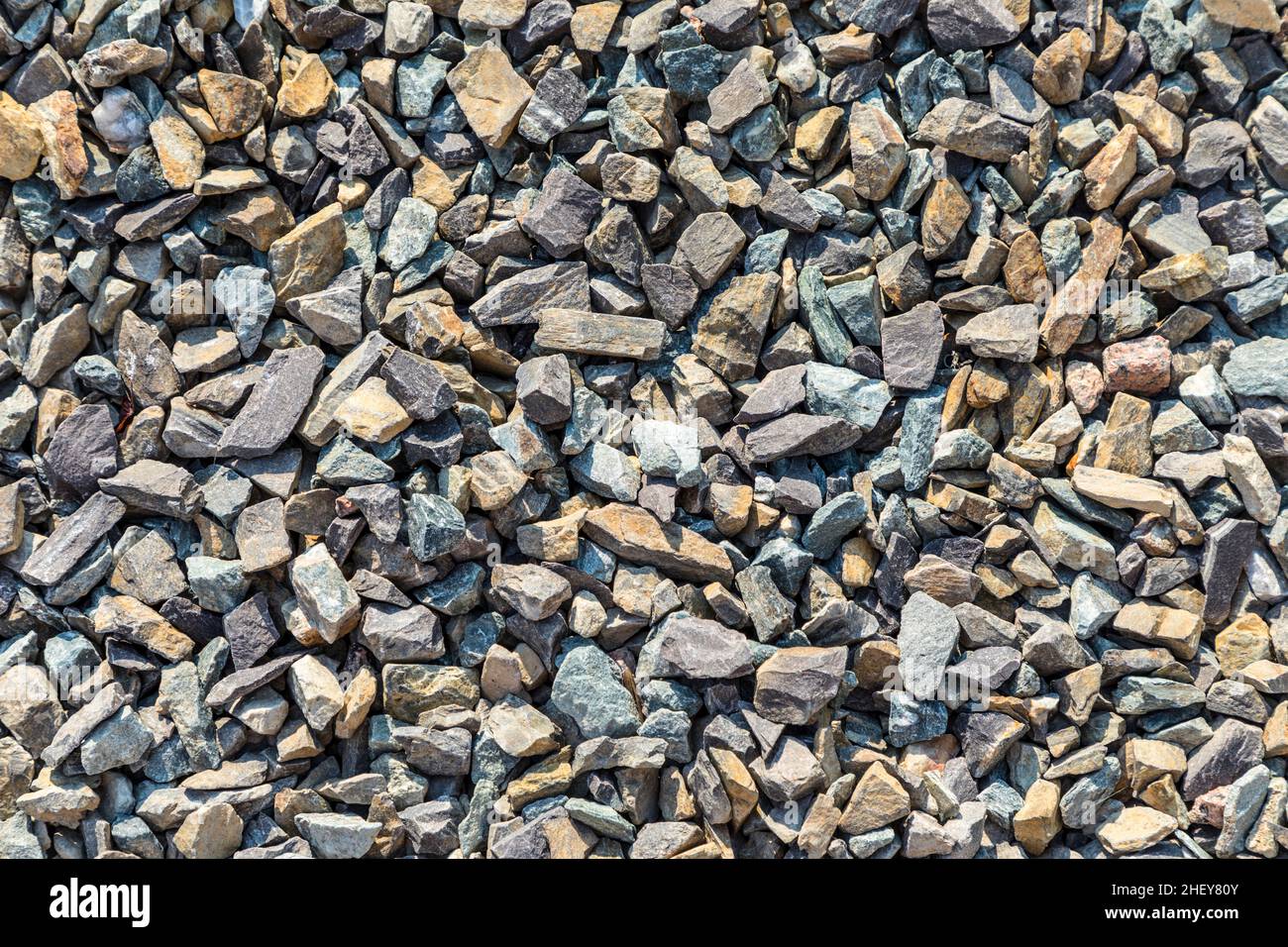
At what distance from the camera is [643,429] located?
13.5 ft

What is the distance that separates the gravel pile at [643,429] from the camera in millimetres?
3832

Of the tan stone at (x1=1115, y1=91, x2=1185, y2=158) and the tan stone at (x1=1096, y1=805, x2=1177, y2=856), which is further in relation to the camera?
the tan stone at (x1=1115, y1=91, x2=1185, y2=158)

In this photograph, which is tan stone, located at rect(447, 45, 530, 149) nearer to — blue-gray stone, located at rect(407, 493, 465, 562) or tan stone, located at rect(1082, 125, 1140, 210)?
blue-gray stone, located at rect(407, 493, 465, 562)

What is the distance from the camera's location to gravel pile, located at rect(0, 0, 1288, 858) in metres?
3.83

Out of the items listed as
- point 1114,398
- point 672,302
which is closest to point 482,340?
point 672,302

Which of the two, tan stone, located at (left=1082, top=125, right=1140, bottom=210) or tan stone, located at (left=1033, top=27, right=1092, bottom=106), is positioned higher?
tan stone, located at (left=1033, top=27, right=1092, bottom=106)

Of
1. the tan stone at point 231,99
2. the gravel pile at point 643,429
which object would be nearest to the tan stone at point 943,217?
the gravel pile at point 643,429

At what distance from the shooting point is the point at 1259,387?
420 cm

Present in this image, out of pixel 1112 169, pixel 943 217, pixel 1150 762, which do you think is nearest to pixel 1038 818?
pixel 1150 762

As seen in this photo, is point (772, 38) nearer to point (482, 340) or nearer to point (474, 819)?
point (482, 340)

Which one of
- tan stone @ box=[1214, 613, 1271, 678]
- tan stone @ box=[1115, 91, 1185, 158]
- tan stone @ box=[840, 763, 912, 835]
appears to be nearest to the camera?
tan stone @ box=[840, 763, 912, 835]

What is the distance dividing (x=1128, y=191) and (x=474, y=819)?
372 cm

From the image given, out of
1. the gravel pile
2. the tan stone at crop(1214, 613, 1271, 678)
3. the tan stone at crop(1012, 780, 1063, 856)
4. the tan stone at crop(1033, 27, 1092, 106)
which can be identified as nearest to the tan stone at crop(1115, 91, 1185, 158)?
the gravel pile

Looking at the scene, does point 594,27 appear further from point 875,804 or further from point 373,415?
point 875,804
